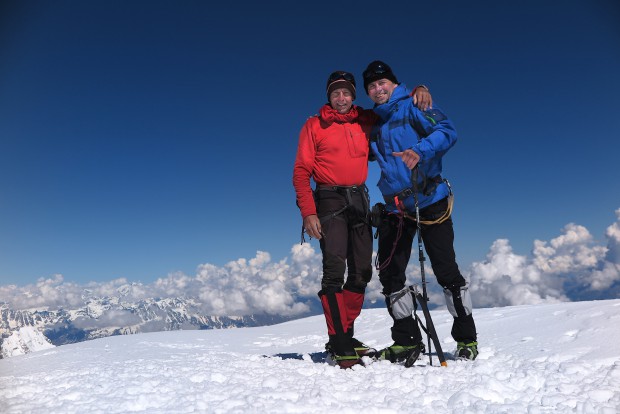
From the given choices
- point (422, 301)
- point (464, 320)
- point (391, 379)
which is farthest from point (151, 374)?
point (464, 320)

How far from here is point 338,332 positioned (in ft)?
14.8

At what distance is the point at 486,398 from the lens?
3039mm

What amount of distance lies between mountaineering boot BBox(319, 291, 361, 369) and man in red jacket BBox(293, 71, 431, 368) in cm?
1

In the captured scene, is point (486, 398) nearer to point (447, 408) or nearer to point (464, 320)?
point (447, 408)

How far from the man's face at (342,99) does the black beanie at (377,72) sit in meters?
0.31

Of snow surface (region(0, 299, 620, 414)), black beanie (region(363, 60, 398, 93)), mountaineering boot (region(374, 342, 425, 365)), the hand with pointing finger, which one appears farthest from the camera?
black beanie (region(363, 60, 398, 93))

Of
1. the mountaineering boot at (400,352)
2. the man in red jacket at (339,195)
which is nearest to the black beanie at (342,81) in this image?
the man in red jacket at (339,195)

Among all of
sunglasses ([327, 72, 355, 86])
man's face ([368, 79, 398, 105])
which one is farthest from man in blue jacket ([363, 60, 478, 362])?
sunglasses ([327, 72, 355, 86])

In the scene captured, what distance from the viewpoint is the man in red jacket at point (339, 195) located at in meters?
4.66

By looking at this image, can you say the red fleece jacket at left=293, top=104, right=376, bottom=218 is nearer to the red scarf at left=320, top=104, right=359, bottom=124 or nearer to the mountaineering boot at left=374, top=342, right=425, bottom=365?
the red scarf at left=320, top=104, right=359, bottom=124

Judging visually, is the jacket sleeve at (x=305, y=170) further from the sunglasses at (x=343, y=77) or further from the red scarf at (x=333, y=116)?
the sunglasses at (x=343, y=77)

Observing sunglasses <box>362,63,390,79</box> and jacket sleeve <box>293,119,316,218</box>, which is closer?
jacket sleeve <box>293,119,316,218</box>

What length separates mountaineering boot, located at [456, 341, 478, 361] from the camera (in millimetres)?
4250

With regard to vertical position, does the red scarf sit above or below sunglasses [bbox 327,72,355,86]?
below
